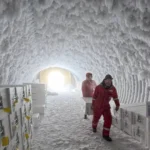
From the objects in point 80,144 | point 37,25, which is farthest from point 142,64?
point 37,25

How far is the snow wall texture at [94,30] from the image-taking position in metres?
2.88

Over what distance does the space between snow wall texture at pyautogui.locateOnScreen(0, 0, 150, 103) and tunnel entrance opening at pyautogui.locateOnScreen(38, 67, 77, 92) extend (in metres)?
13.7

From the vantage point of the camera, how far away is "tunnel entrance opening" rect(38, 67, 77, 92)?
1942cm

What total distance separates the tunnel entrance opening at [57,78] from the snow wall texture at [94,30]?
44.8ft

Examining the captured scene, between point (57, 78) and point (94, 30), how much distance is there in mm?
17420

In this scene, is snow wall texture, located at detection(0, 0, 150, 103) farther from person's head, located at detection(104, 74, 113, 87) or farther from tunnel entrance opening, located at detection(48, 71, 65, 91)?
tunnel entrance opening, located at detection(48, 71, 65, 91)

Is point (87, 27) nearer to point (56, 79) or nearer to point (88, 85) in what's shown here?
point (88, 85)

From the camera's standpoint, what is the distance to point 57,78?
21.3m

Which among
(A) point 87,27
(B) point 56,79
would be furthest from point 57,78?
Result: (A) point 87,27

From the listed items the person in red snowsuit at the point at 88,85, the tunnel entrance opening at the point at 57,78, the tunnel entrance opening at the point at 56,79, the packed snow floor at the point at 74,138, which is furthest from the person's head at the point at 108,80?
the tunnel entrance opening at the point at 56,79

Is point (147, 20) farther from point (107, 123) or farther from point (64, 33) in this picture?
point (64, 33)

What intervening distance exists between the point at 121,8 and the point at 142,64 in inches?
53.4

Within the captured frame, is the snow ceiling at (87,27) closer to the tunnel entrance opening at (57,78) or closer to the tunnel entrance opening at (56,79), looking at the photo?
the tunnel entrance opening at (57,78)

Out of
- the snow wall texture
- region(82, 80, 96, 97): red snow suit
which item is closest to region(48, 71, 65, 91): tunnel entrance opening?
region(82, 80, 96, 97): red snow suit
